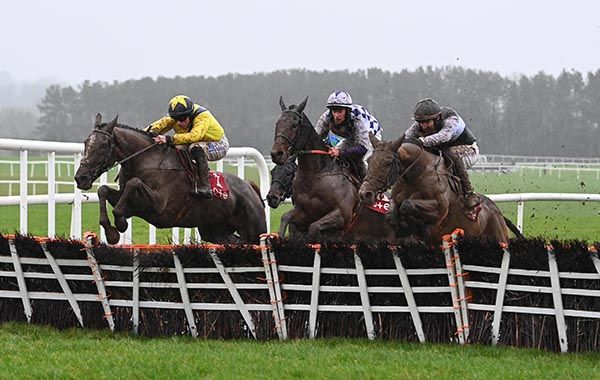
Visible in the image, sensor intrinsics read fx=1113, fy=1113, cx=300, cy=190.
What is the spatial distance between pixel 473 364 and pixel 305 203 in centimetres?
355

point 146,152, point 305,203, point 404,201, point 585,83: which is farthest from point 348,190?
point 585,83

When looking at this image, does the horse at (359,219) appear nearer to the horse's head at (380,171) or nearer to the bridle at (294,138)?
the bridle at (294,138)

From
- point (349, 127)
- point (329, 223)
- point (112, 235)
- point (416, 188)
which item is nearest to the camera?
point (112, 235)

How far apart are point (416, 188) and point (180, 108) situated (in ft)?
6.83

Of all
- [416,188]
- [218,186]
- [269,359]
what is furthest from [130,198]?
[269,359]

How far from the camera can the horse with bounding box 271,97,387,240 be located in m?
9.09

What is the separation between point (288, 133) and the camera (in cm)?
888

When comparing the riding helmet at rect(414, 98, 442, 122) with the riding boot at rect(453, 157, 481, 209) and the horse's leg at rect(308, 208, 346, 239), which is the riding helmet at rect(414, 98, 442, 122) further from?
the horse's leg at rect(308, 208, 346, 239)

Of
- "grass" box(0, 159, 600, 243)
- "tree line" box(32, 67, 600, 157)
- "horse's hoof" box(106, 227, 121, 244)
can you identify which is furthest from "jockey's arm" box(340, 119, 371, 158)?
"tree line" box(32, 67, 600, 157)

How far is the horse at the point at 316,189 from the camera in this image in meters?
9.09

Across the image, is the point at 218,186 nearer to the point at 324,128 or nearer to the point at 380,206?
the point at 324,128

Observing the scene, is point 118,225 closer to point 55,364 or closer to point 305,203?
point 305,203

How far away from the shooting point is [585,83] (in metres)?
28.1

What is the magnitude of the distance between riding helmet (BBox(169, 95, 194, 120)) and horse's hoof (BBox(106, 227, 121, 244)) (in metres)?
1.23
